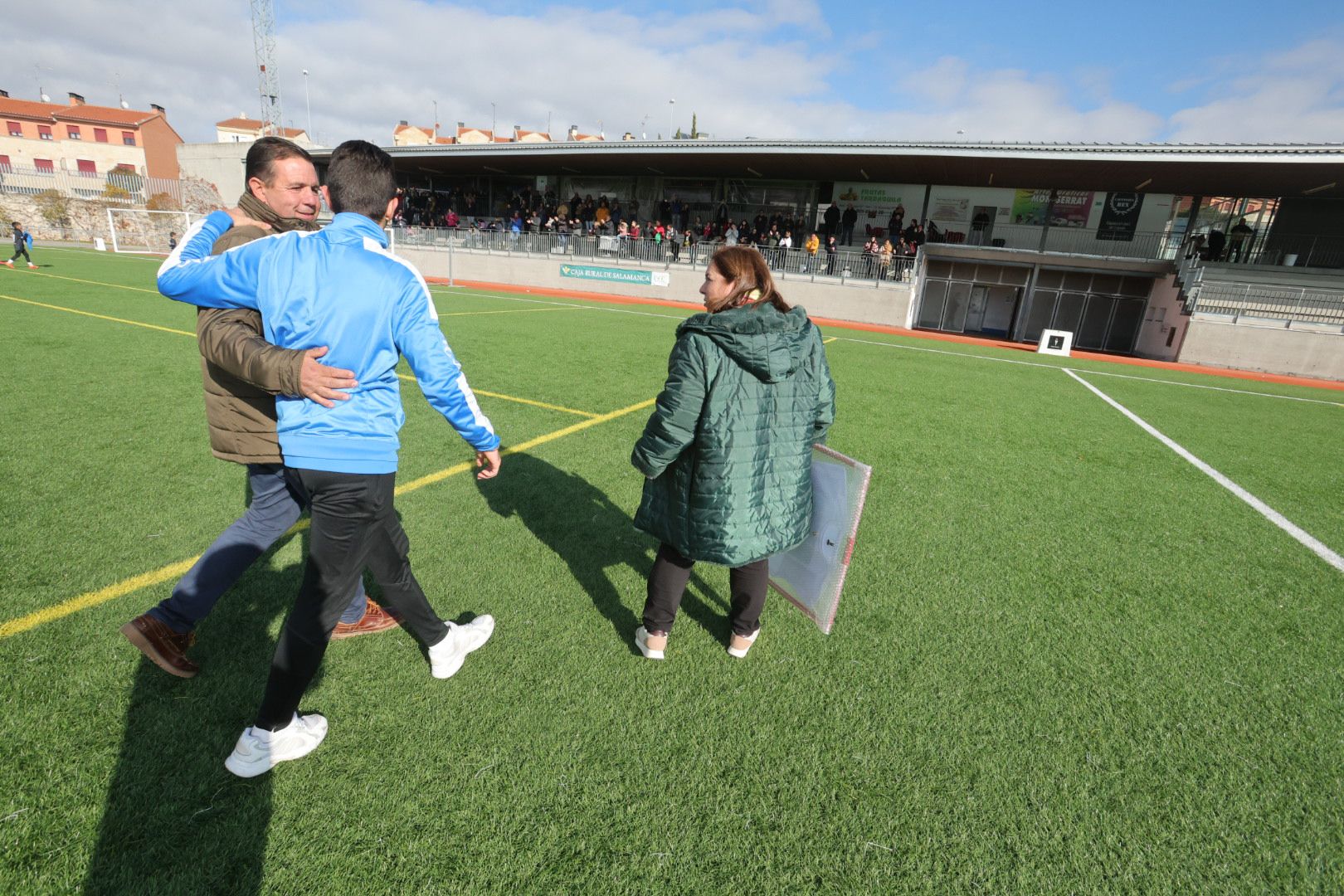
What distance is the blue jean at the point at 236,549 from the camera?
2.37m

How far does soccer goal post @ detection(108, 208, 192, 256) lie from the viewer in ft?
112

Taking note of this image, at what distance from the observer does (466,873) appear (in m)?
1.74

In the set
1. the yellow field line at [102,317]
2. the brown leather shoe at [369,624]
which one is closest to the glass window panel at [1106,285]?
the yellow field line at [102,317]

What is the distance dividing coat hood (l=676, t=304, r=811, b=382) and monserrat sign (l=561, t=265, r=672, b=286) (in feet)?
78.5

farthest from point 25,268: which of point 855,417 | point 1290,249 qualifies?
point 1290,249

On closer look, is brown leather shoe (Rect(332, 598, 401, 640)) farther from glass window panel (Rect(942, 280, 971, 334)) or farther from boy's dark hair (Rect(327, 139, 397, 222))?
glass window panel (Rect(942, 280, 971, 334))

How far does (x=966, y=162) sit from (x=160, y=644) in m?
24.4

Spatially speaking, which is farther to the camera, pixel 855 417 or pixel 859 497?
pixel 855 417

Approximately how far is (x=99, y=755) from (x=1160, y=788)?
3.62m

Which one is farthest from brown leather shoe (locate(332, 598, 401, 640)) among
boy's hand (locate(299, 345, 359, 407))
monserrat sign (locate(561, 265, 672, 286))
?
monserrat sign (locate(561, 265, 672, 286))

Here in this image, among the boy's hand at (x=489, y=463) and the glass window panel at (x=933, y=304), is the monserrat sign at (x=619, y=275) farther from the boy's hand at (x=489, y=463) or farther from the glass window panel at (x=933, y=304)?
the boy's hand at (x=489, y=463)

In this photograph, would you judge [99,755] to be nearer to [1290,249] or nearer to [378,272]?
[378,272]

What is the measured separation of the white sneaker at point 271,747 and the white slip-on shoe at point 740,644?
1.62 m

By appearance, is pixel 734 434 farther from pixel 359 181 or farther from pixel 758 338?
pixel 359 181
